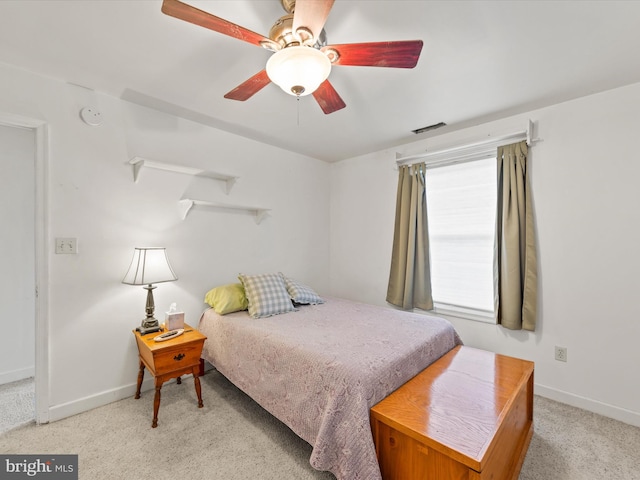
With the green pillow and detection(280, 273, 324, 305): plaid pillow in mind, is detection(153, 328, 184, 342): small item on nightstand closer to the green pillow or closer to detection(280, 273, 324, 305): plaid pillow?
the green pillow

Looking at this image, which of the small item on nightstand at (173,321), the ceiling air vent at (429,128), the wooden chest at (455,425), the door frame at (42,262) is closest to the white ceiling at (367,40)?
the ceiling air vent at (429,128)

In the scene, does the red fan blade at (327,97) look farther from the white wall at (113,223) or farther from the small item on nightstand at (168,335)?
the small item on nightstand at (168,335)

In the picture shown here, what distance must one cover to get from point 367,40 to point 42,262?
2.59 meters

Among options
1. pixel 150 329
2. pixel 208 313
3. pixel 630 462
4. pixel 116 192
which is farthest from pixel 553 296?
pixel 116 192

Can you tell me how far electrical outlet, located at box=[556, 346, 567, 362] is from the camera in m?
2.29

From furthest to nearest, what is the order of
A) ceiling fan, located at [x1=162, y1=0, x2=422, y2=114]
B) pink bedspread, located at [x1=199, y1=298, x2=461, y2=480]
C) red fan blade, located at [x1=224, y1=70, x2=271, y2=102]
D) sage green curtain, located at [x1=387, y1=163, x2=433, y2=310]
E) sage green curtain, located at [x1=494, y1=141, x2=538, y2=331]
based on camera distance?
sage green curtain, located at [x1=387, y1=163, x2=433, y2=310], sage green curtain, located at [x1=494, y1=141, x2=538, y2=331], red fan blade, located at [x1=224, y1=70, x2=271, y2=102], pink bedspread, located at [x1=199, y1=298, x2=461, y2=480], ceiling fan, located at [x1=162, y1=0, x2=422, y2=114]

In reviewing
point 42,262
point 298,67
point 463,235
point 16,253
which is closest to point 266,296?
point 42,262

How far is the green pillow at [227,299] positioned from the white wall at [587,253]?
7.62ft

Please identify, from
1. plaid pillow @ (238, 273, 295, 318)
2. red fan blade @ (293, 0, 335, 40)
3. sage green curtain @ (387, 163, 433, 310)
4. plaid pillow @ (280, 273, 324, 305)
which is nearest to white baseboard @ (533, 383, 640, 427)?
sage green curtain @ (387, 163, 433, 310)

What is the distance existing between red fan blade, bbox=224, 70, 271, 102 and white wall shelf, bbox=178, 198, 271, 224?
3.85 feet

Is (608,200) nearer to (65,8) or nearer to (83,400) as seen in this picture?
(65,8)

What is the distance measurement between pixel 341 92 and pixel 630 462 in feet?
9.79

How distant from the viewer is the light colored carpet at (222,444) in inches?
61.3

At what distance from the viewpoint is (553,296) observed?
92.5 inches
